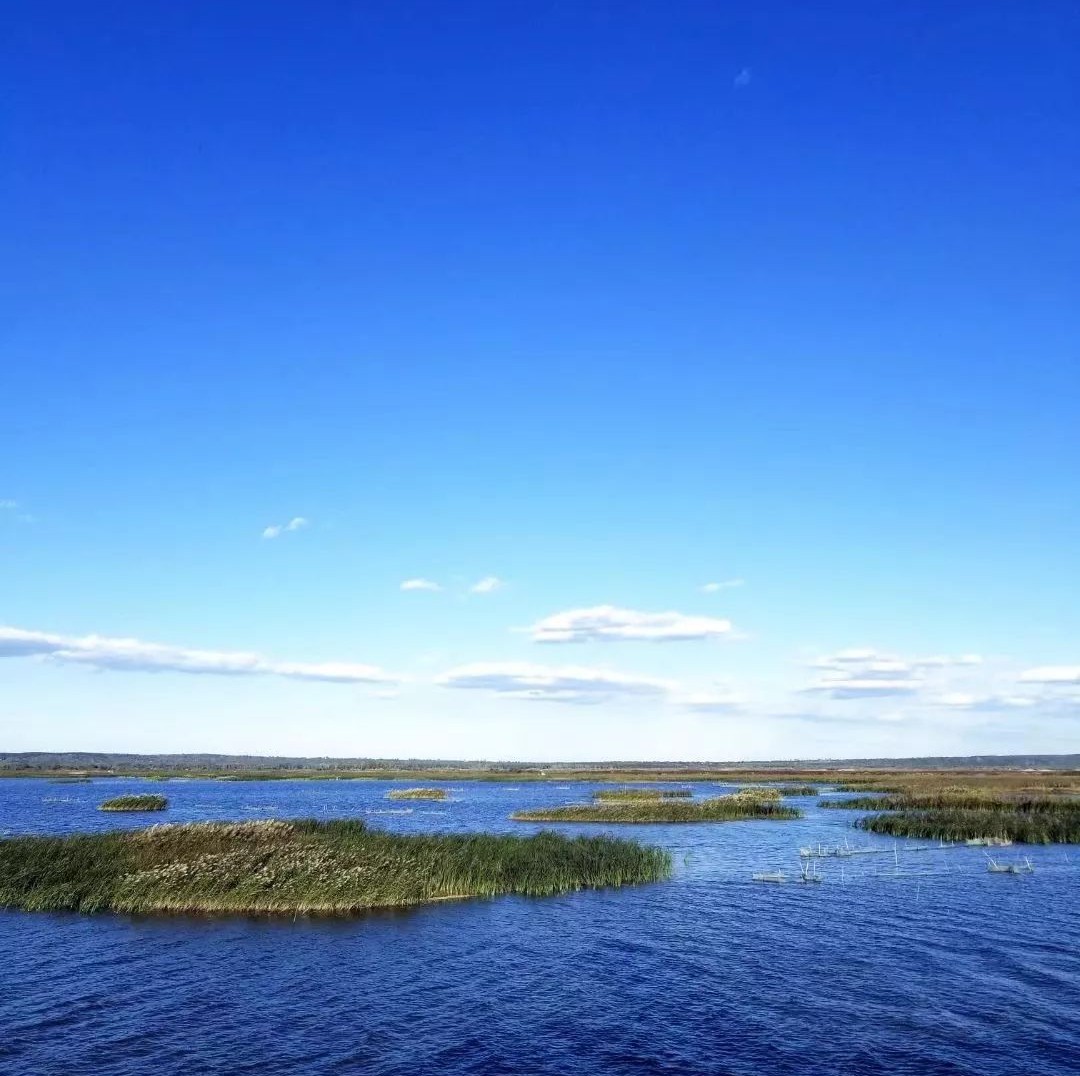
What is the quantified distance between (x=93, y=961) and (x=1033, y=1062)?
27.4 meters

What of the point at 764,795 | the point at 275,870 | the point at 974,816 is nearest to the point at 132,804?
the point at 275,870

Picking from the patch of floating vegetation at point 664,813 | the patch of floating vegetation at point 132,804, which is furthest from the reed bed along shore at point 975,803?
the patch of floating vegetation at point 132,804

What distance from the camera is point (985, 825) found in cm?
6475

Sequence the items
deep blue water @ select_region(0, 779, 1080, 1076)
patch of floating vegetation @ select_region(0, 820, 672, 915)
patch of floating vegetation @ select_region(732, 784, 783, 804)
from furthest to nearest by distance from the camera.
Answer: patch of floating vegetation @ select_region(732, 784, 783, 804) → patch of floating vegetation @ select_region(0, 820, 672, 915) → deep blue water @ select_region(0, 779, 1080, 1076)

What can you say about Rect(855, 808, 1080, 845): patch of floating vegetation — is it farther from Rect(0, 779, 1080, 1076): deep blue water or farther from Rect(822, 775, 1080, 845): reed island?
Rect(0, 779, 1080, 1076): deep blue water

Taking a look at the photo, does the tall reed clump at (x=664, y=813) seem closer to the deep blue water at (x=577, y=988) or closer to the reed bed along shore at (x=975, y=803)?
the reed bed along shore at (x=975, y=803)

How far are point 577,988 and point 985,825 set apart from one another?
49.6 metres

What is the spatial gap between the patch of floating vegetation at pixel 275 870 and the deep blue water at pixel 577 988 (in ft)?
3.80

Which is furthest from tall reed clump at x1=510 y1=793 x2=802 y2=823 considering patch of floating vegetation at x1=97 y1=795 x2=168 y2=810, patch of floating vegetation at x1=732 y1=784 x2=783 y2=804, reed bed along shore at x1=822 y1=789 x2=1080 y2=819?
patch of floating vegetation at x1=97 y1=795 x2=168 y2=810

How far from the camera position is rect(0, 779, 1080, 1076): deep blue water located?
2134cm

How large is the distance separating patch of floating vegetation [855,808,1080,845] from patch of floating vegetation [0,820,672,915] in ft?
96.3

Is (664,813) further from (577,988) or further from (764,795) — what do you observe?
(577,988)

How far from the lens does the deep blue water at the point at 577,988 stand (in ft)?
70.0

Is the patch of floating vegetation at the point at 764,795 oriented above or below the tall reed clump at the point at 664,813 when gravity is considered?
above
